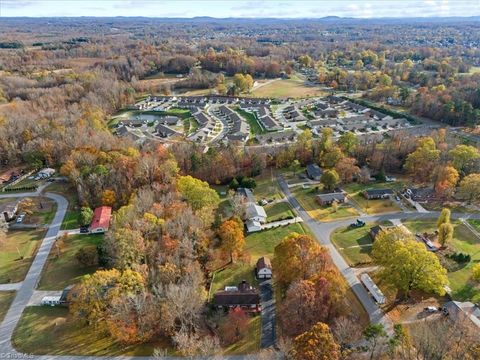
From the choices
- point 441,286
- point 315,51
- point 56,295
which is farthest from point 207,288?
point 315,51

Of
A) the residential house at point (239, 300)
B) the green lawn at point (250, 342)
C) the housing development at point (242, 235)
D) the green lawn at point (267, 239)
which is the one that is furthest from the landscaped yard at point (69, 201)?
the green lawn at point (250, 342)

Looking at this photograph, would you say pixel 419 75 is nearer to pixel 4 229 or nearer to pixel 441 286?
pixel 441 286

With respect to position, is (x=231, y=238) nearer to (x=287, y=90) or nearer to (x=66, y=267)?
(x=66, y=267)

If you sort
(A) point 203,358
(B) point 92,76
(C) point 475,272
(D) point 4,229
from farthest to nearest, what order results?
(B) point 92,76 → (D) point 4,229 → (C) point 475,272 → (A) point 203,358

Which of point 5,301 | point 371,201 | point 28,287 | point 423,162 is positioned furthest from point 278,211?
point 5,301

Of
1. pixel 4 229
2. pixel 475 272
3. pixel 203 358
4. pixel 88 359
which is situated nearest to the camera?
pixel 203 358

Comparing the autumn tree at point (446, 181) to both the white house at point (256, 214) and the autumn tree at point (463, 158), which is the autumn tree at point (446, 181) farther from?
the white house at point (256, 214)

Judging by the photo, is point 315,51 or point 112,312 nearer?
point 112,312
